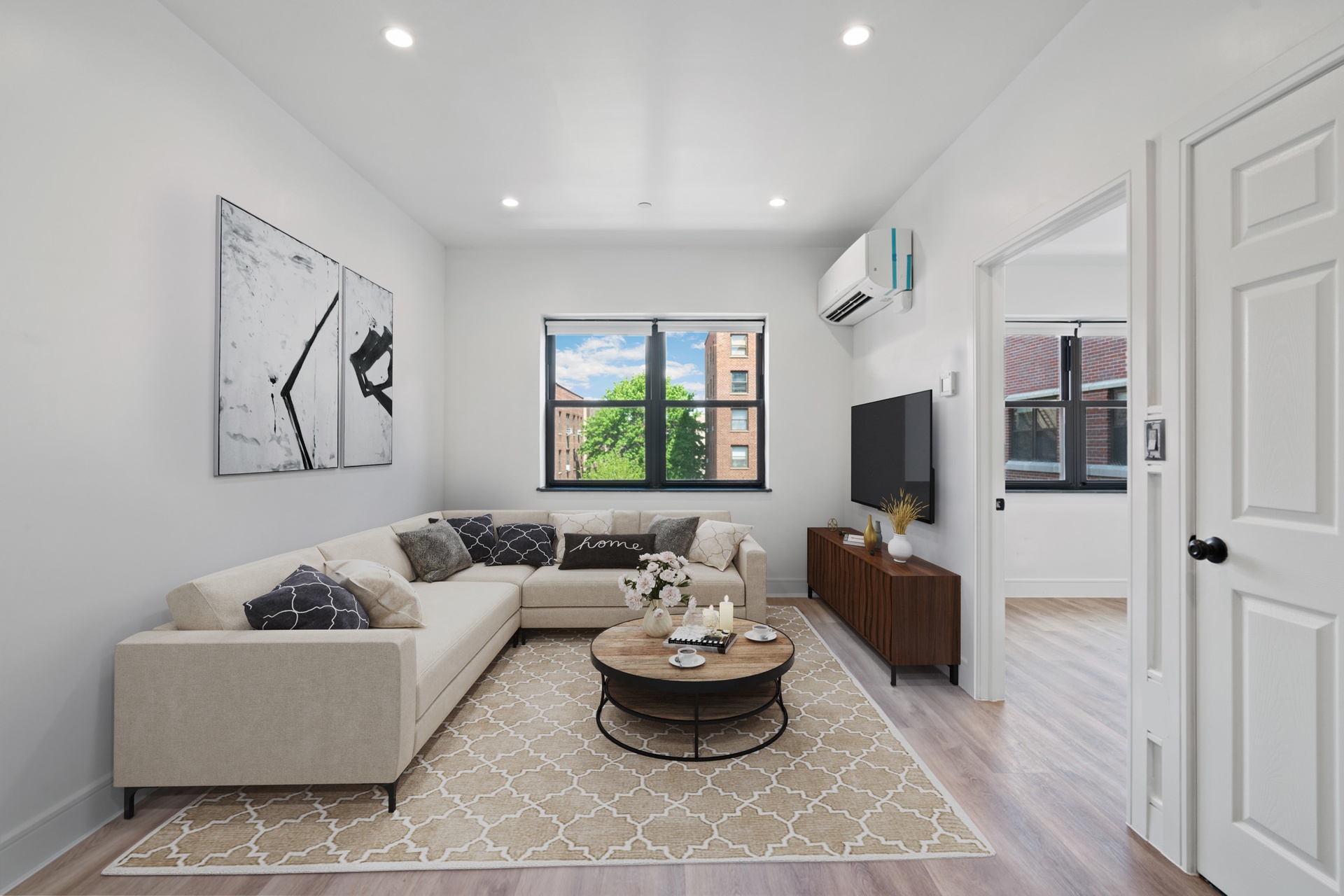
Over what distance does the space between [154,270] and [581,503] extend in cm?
307

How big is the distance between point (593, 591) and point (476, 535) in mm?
973

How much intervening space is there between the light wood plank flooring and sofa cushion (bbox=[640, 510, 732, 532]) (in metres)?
1.72

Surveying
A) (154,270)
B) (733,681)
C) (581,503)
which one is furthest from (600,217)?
(733,681)

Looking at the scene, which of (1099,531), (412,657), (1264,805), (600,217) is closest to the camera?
(1264,805)

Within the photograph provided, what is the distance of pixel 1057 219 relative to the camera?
7.37 ft

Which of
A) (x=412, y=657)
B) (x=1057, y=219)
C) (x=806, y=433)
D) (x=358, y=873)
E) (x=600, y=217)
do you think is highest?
(x=600, y=217)

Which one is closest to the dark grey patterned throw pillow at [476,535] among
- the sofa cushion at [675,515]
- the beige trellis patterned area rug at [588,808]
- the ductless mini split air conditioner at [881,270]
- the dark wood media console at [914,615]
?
the sofa cushion at [675,515]

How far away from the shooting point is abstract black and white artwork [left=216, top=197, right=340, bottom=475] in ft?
7.91

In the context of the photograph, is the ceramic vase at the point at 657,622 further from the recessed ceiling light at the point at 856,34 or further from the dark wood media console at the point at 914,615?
the recessed ceiling light at the point at 856,34

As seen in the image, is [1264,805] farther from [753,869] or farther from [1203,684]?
[753,869]

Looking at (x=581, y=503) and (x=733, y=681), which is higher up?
(x=581, y=503)

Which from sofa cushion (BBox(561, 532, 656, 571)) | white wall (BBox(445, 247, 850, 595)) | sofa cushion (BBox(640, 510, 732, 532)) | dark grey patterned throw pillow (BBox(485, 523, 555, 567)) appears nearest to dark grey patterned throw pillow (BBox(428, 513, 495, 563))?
dark grey patterned throw pillow (BBox(485, 523, 555, 567))

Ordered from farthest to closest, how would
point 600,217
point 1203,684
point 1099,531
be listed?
point 1099,531, point 600,217, point 1203,684

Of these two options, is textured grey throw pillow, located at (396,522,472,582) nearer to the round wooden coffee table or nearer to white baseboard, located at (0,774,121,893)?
the round wooden coffee table
